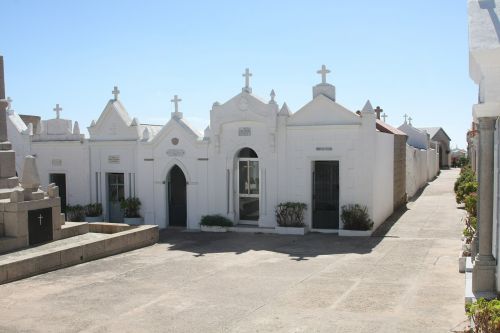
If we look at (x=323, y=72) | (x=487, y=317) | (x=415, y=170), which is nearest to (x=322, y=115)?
(x=323, y=72)

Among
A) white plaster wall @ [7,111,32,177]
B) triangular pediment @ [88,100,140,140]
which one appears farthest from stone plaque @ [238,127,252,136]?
white plaster wall @ [7,111,32,177]

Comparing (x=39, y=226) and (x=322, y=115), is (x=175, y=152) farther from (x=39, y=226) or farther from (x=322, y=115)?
(x=39, y=226)

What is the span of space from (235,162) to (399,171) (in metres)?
7.80

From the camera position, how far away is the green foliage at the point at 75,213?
19.5m

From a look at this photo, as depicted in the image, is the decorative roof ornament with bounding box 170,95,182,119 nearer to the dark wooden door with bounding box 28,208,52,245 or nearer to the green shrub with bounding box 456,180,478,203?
the dark wooden door with bounding box 28,208,52,245

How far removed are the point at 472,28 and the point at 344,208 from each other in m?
9.67

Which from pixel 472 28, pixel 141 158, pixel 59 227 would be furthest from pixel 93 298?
pixel 141 158

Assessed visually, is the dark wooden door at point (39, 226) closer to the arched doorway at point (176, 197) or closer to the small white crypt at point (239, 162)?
the small white crypt at point (239, 162)

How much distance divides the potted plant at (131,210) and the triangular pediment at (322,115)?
20.5ft

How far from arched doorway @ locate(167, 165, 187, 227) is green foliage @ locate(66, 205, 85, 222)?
3.31 metres

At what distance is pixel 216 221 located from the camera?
17.6 m

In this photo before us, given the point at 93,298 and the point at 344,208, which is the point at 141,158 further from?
the point at 93,298

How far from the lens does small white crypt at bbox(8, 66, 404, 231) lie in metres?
16.5

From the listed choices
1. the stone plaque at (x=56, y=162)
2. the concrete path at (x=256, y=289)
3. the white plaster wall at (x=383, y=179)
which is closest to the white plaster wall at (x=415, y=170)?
the white plaster wall at (x=383, y=179)
